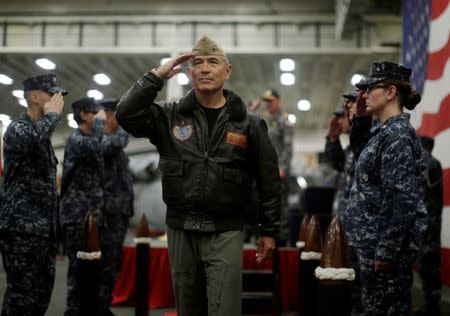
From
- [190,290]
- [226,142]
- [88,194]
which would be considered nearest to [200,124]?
[226,142]

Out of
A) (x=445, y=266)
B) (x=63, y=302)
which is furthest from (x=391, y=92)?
(x=63, y=302)

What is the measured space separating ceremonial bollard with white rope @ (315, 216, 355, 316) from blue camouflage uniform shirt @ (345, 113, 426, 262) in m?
0.41

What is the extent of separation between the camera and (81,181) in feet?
13.3

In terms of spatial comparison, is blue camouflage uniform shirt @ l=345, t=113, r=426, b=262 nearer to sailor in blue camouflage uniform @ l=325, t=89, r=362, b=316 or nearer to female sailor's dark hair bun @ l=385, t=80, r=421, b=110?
female sailor's dark hair bun @ l=385, t=80, r=421, b=110

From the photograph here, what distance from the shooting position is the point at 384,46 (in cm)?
942

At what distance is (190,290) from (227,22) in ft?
27.0

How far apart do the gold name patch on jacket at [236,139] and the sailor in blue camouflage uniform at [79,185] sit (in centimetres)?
192

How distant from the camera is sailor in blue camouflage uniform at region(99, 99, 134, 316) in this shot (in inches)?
171

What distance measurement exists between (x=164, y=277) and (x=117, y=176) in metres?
1.24

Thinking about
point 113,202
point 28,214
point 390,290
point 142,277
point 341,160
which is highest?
point 341,160

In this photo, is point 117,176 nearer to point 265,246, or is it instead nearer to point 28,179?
point 28,179

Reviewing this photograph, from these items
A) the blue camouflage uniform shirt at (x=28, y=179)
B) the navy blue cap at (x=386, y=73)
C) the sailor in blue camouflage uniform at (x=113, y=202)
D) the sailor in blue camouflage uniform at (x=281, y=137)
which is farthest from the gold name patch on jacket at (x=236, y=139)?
the sailor in blue camouflage uniform at (x=281, y=137)

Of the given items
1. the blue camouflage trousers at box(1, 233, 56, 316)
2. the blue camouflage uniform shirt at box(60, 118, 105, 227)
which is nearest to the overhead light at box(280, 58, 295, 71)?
the blue camouflage uniform shirt at box(60, 118, 105, 227)

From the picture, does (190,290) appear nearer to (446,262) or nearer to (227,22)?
(446,262)
